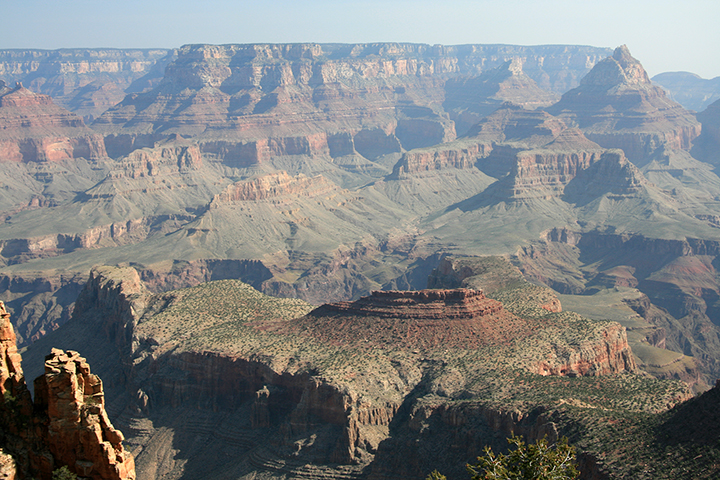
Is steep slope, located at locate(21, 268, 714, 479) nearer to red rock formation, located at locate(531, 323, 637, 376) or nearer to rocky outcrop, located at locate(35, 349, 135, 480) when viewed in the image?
red rock formation, located at locate(531, 323, 637, 376)

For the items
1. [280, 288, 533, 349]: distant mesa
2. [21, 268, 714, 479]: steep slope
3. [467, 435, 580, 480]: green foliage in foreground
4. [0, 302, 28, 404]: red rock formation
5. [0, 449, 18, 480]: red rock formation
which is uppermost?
[0, 302, 28, 404]: red rock formation

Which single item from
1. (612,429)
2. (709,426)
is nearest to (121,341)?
(612,429)

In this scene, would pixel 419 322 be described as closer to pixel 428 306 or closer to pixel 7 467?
pixel 428 306

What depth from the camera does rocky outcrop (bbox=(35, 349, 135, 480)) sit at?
111 feet

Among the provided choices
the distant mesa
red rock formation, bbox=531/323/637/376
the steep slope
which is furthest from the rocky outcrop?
the distant mesa

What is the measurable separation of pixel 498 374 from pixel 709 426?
28670 mm

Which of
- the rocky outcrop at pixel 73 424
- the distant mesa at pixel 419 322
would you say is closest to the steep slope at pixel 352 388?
the distant mesa at pixel 419 322

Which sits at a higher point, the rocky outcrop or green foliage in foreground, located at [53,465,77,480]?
the rocky outcrop

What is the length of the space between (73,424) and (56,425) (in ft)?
2.41

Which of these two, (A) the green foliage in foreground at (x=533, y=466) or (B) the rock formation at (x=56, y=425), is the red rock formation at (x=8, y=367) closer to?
(B) the rock formation at (x=56, y=425)

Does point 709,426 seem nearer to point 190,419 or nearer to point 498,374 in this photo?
point 498,374

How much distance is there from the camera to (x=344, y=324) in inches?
3784

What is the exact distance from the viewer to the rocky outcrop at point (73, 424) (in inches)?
1331

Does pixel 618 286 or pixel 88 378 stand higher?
pixel 88 378
